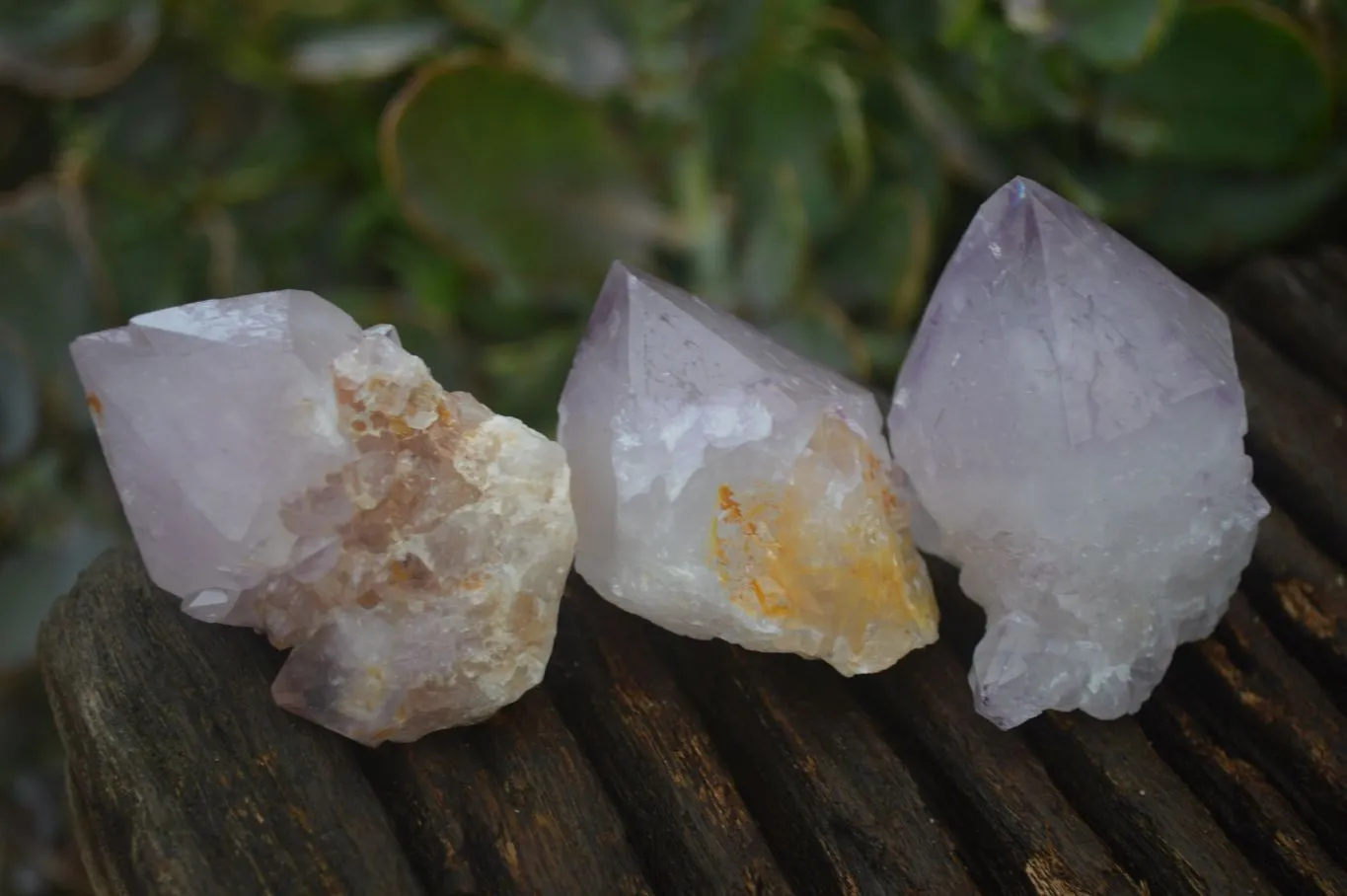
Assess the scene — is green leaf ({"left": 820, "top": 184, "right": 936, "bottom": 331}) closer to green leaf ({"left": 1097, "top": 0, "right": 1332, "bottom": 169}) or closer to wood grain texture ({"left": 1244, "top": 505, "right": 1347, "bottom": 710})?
green leaf ({"left": 1097, "top": 0, "right": 1332, "bottom": 169})

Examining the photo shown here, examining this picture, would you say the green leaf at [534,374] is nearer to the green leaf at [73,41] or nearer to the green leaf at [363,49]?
the green leaf at [363,49]

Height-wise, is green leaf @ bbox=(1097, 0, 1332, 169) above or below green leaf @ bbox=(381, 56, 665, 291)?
above

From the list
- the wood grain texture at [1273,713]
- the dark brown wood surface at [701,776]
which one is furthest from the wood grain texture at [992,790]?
the wood grain texture at [1273,713]

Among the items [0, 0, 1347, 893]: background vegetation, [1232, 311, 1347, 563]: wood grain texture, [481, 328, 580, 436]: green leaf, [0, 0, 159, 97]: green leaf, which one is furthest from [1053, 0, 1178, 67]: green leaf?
[0, 0, 159, 97]: green leaf

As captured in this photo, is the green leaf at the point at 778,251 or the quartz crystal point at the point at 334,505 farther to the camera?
the green leaf at the point at 778,251

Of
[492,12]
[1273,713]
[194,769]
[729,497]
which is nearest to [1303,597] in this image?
[1273,713]

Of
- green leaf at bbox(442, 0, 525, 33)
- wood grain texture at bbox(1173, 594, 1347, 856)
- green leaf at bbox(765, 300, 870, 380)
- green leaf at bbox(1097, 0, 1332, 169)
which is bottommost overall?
green leaf at bbox(765, 300, 870, 380)

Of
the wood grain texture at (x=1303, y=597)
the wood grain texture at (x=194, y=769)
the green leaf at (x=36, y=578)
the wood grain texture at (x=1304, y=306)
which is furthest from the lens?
the green leaf at (x=36, y=578)

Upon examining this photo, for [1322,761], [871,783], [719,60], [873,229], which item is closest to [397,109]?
[719,60]
